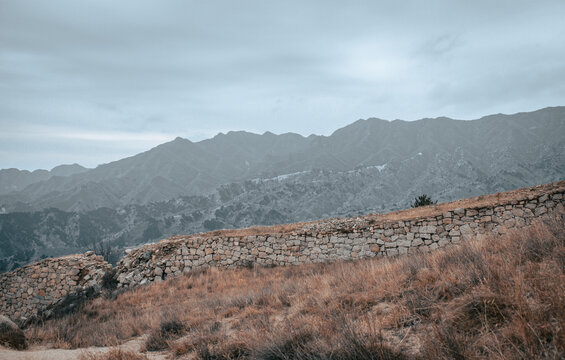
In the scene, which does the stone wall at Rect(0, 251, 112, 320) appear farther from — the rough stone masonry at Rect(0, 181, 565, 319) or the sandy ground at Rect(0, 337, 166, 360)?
the sandy ground at Rect(0, 337, 166, 360)

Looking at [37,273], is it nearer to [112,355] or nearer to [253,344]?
[112,355]

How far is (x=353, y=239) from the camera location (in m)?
13.1

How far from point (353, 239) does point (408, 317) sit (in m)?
9.74

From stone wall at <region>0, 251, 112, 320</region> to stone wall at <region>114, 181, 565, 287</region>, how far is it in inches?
128

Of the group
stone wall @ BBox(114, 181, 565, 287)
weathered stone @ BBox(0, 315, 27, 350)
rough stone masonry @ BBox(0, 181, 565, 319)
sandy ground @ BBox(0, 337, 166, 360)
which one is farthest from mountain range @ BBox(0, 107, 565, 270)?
sandy ground @ BBox(0, 337, 166, 360)

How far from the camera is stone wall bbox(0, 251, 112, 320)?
16625mm

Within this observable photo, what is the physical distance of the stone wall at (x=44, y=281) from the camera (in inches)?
655

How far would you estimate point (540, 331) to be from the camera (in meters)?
2.25

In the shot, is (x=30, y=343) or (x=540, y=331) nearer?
(x=540, y=331)

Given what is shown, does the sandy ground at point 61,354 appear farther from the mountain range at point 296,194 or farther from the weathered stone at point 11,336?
the mountain range at point 296,194

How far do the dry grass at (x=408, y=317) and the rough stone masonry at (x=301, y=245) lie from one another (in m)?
5.90

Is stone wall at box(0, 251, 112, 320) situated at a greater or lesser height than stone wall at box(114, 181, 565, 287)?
lesser

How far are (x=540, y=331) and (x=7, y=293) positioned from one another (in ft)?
86.3

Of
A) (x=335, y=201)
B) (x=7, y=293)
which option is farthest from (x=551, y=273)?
(x=335, y=201)
